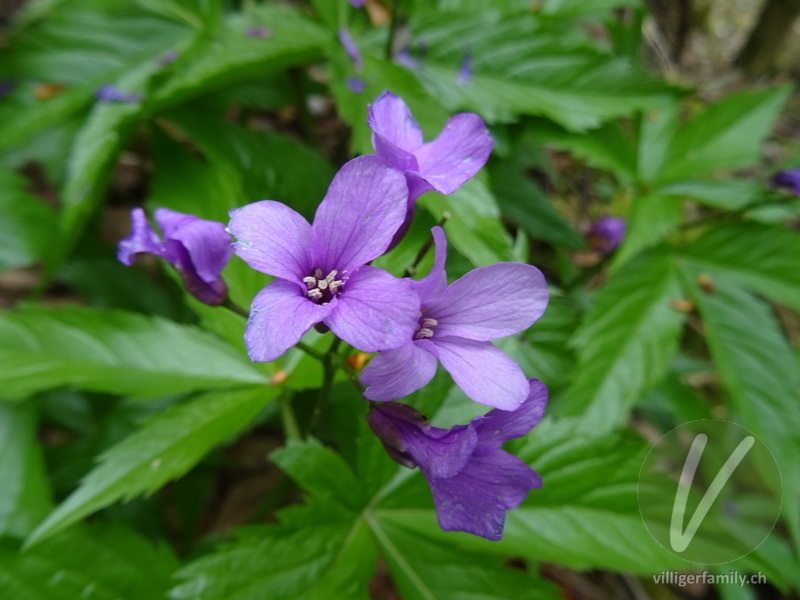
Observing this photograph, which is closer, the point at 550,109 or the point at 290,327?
the point at 290,327

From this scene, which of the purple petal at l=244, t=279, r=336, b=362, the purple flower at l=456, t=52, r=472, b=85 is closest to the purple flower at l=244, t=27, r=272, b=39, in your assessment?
the purple flower at l=456, t=52, r=472, b=85

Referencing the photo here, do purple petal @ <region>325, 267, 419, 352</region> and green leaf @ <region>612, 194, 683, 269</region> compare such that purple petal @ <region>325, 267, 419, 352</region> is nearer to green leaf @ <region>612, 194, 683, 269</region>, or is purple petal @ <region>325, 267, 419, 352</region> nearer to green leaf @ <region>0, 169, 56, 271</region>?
green leaf @ <region>612, 194, 683, 269</region>

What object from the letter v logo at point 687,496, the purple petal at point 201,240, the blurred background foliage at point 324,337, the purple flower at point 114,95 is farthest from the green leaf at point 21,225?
the letter v logo at point 687,496

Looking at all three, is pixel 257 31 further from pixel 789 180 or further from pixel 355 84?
pixel 789 180

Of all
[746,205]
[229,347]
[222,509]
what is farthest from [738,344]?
[222,509]

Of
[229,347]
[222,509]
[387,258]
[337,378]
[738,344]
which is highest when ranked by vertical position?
[387,258]

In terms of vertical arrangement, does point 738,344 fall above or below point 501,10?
below

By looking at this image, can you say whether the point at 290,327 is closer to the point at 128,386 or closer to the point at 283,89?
the point at 128,386

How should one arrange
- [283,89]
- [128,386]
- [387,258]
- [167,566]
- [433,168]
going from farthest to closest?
[283,89]
[167,566]
[128,386]
[387,258]
[433,168]
